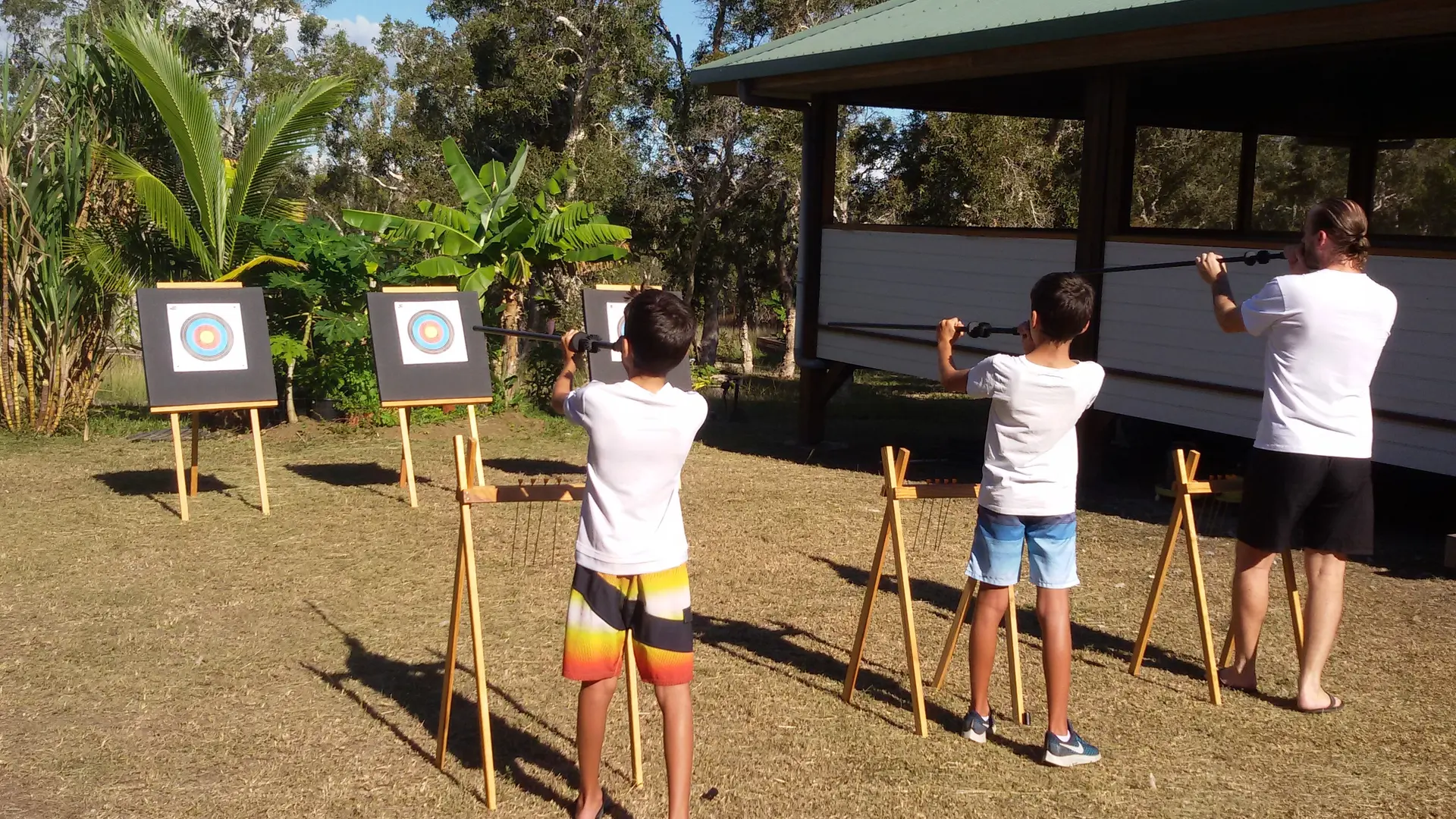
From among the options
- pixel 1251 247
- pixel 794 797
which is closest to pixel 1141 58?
pixel 1251 247

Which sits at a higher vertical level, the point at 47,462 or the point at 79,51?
the point at 79,51

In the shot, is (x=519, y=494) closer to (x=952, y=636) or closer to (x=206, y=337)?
(x=952, y=636)

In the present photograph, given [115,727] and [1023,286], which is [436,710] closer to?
[115,727]

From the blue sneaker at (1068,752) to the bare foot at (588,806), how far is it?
5.21 feet

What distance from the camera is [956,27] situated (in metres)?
8.78

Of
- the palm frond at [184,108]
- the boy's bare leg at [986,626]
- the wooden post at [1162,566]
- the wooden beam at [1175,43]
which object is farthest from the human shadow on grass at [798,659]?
the palm frond at [184,108]

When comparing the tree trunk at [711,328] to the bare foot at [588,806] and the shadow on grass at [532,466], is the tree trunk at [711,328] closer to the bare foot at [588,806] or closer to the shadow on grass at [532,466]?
the shadow on grass at [532,466]

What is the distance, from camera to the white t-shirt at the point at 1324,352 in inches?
166

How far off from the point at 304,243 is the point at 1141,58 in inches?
310

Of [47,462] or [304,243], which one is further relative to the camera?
[304,243]

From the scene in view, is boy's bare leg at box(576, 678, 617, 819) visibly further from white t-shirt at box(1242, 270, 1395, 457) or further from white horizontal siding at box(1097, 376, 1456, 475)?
white horizontal siding at box(1097, 376, 1456, 475)

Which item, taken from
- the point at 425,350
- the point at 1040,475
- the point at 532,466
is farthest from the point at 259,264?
the point at 1040,475

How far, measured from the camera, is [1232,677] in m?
4.85

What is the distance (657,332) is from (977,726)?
2.00 meters
